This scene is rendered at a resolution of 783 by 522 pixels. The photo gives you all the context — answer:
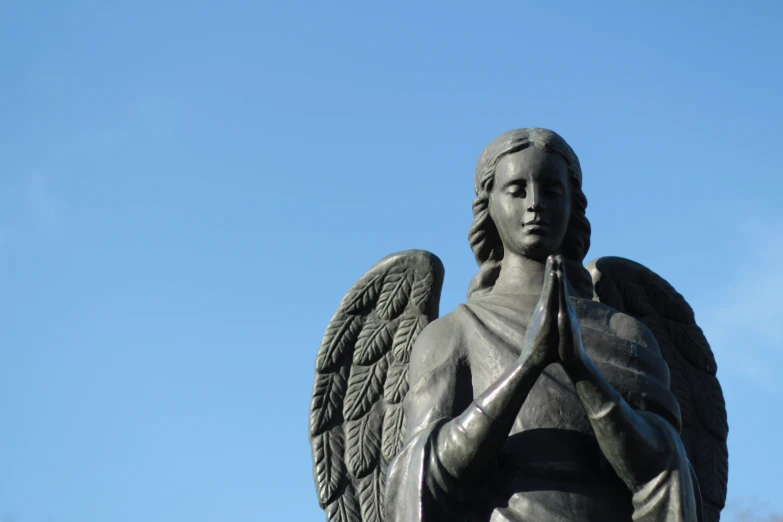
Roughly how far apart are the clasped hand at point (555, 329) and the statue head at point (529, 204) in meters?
1.22

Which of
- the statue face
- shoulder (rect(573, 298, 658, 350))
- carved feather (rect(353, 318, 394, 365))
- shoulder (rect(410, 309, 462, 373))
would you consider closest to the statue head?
the statue face

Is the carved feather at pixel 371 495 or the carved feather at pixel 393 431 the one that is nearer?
the carved feather at pixel 371 495

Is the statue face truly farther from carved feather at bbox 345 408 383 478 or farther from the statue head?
carved feather at bbox 345 408 383 478

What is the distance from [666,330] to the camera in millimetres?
10539

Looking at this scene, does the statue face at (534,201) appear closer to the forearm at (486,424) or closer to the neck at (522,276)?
the neck at (522,276)

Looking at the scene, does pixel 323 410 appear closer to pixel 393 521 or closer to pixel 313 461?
pixel 313 461

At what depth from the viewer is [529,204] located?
8.77 meters

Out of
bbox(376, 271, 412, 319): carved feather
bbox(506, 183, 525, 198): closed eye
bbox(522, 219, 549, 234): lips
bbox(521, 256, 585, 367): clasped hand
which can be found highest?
bbox(376, 271, 412, 319): carved feather

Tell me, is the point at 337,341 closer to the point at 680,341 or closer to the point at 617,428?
the point at 680,341

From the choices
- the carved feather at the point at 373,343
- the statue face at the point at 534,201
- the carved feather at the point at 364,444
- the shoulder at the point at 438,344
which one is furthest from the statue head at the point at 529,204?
the carved feather at the point at 364,444

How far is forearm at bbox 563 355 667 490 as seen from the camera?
764 cm

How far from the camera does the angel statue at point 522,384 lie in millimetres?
7715

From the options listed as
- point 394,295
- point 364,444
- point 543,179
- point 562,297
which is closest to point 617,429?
point 562,297

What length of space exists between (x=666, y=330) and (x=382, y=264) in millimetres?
2233
